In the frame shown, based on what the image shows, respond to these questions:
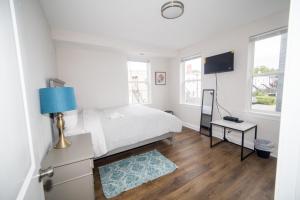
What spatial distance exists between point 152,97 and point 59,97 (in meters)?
3.41

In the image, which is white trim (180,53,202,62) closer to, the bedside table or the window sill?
the window sill

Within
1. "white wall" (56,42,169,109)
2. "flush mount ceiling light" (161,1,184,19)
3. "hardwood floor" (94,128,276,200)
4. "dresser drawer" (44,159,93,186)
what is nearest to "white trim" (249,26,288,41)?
"flush mount ceiling light" (161,1,184,19)

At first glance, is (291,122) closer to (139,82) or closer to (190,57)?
(190,57)

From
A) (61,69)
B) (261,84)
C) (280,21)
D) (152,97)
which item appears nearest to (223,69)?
(261,84)

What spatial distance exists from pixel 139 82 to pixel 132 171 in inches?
114

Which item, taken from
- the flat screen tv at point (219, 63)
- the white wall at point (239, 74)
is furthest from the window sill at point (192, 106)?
the flat screen tv at point (219, 63)

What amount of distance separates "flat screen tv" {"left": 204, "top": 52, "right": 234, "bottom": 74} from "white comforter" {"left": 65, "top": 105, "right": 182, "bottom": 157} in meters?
1.57

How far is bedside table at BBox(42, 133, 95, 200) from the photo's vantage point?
3.62 feet

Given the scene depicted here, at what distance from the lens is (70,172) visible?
3.79 ft

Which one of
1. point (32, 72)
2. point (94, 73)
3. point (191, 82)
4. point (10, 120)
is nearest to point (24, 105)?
point (10, 120)

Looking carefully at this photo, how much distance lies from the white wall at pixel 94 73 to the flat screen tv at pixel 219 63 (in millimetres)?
2395

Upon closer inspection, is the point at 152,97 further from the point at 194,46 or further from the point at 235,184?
the point at 235,184

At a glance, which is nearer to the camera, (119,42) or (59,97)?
(59,97)

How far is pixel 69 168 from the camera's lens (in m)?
1.15
